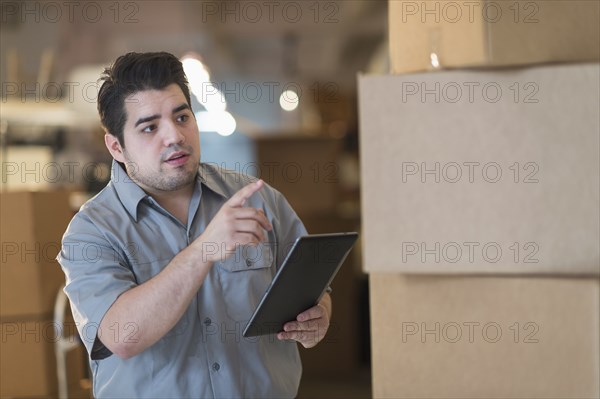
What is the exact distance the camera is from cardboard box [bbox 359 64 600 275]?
3.94 feet

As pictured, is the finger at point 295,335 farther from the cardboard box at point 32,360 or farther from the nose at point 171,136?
the cardboard box at point 32,360

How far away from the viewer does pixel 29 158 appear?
2.92 meters

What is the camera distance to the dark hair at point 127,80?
1.14m

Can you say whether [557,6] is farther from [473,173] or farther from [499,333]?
[499,333]

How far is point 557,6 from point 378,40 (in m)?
6.56

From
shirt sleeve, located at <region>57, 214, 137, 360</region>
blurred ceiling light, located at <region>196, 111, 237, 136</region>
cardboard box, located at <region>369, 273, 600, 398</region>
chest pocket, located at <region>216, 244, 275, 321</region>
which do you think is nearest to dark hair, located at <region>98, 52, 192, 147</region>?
shirt sleeve, located at <region>57, 214, 137, 360</region>

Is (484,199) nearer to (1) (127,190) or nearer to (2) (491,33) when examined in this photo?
(2) (491,33)

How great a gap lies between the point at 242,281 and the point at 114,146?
31 centimetres

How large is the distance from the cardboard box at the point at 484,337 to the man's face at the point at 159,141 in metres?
0.40

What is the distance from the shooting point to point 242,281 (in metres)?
1.24

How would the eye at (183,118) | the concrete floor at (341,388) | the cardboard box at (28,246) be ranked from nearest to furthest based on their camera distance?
the eye at (183,118) → the cardboard box at (28,246) → the concrete floor at (341,388)

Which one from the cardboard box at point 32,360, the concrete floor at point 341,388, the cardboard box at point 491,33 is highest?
the cardboard box at point 491,33

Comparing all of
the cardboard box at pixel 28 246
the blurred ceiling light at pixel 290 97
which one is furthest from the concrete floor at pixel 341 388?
the cardboard box at pixel 28 246

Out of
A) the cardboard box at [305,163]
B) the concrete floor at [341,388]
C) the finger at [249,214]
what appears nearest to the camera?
the finger at [249,214]
